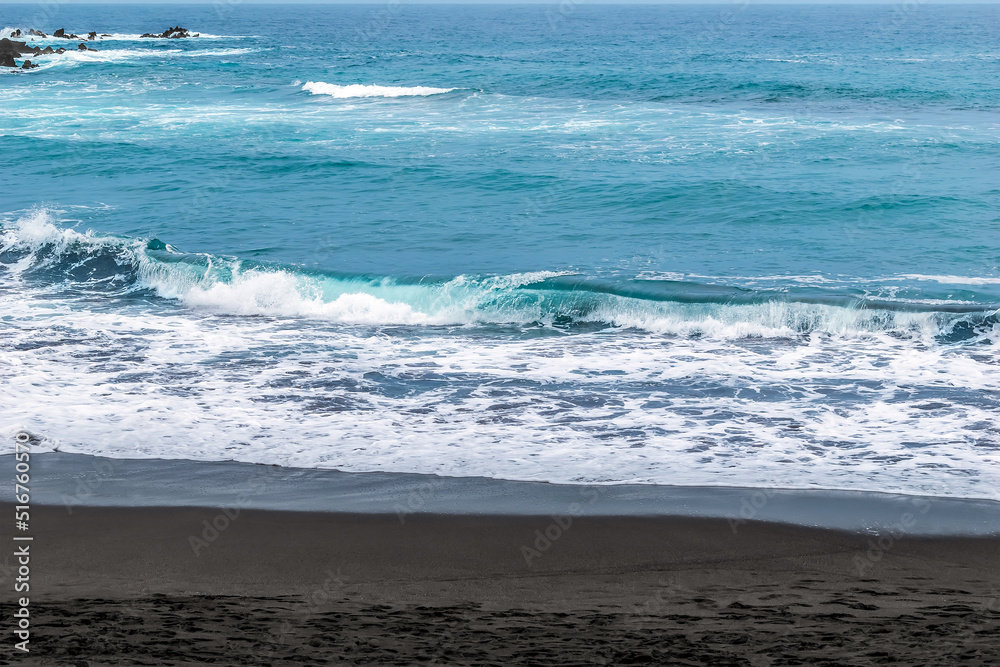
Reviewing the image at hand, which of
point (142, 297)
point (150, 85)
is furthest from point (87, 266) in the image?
point (150, 85)

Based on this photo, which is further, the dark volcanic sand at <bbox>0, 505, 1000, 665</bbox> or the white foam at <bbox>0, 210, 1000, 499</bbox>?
the white foam at <bbox>0, 210, 1000, 499</bbox>

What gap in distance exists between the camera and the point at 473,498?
6391mm

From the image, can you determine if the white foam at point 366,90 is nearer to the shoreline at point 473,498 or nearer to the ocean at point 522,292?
the ocean at point 522,292

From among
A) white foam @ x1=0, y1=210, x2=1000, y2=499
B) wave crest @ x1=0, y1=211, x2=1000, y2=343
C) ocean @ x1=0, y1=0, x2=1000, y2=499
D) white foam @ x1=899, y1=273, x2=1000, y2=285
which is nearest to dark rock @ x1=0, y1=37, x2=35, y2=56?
ocean @ x1=0, y1=0, x2=1000, y2=499

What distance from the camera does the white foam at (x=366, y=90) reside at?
3584cm

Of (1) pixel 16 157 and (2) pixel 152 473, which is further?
(1) pixel 16 157

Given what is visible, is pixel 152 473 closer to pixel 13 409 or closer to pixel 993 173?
pixel 13 409

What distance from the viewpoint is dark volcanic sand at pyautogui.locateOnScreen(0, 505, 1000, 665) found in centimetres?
447

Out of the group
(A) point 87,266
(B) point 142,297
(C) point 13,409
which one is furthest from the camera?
(A) point 87,266

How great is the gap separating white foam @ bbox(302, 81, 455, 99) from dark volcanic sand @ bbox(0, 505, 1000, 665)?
31110 millimetres

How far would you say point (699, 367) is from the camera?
9.43 m

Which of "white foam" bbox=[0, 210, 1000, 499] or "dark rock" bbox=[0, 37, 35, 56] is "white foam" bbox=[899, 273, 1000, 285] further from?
"dark rock" bbox=[0, 37, 35, 56]

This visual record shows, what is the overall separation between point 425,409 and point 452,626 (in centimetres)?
360

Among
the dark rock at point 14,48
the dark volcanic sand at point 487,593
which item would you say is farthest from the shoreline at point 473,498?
the dark rock at point 14,48
